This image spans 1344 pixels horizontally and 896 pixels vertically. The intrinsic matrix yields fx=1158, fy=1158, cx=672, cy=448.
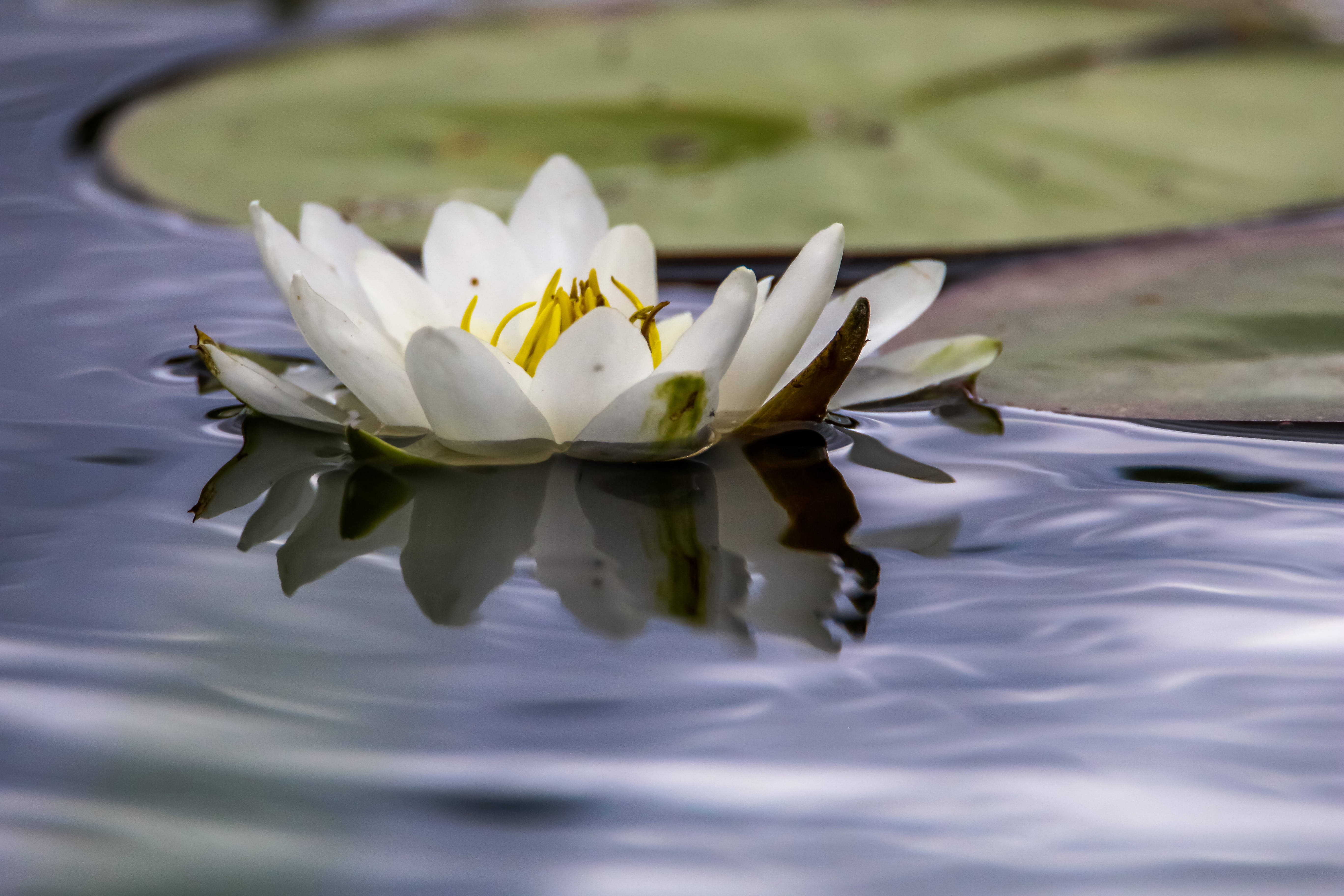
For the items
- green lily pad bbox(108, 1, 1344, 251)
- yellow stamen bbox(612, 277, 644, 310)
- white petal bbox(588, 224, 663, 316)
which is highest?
green lily pad bbox(108, 1, 1344, 251)

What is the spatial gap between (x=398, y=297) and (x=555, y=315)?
227 mm

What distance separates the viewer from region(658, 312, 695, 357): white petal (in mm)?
1293

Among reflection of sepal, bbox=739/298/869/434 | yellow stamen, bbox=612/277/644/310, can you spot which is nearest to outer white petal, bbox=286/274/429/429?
yellow stamen, bbox=612/277/644/310

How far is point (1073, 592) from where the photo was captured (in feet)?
3.41

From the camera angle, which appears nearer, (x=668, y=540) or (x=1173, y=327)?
(x=668, y=540)

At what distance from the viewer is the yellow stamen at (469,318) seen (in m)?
1.21

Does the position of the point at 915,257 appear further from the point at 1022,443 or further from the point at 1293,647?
the point at 1293,647

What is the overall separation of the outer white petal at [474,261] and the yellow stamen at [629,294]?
0.13 meters

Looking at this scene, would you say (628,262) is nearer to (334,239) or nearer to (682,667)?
(334,239)

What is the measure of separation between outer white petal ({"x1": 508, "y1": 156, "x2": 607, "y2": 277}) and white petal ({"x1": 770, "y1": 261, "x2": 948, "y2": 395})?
0.30 m

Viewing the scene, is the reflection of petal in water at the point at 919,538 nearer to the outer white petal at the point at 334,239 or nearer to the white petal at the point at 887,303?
the white petal at the point at 887,303

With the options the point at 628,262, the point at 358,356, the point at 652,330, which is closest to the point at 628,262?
the point at 628,262

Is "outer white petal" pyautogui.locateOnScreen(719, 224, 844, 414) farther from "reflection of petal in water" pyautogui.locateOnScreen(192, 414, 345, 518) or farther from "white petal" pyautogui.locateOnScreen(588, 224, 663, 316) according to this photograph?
"reflection of petal in water" pyautogui.locateOnScreen(192, 414, 345, 518)

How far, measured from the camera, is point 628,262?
4.28 feet
